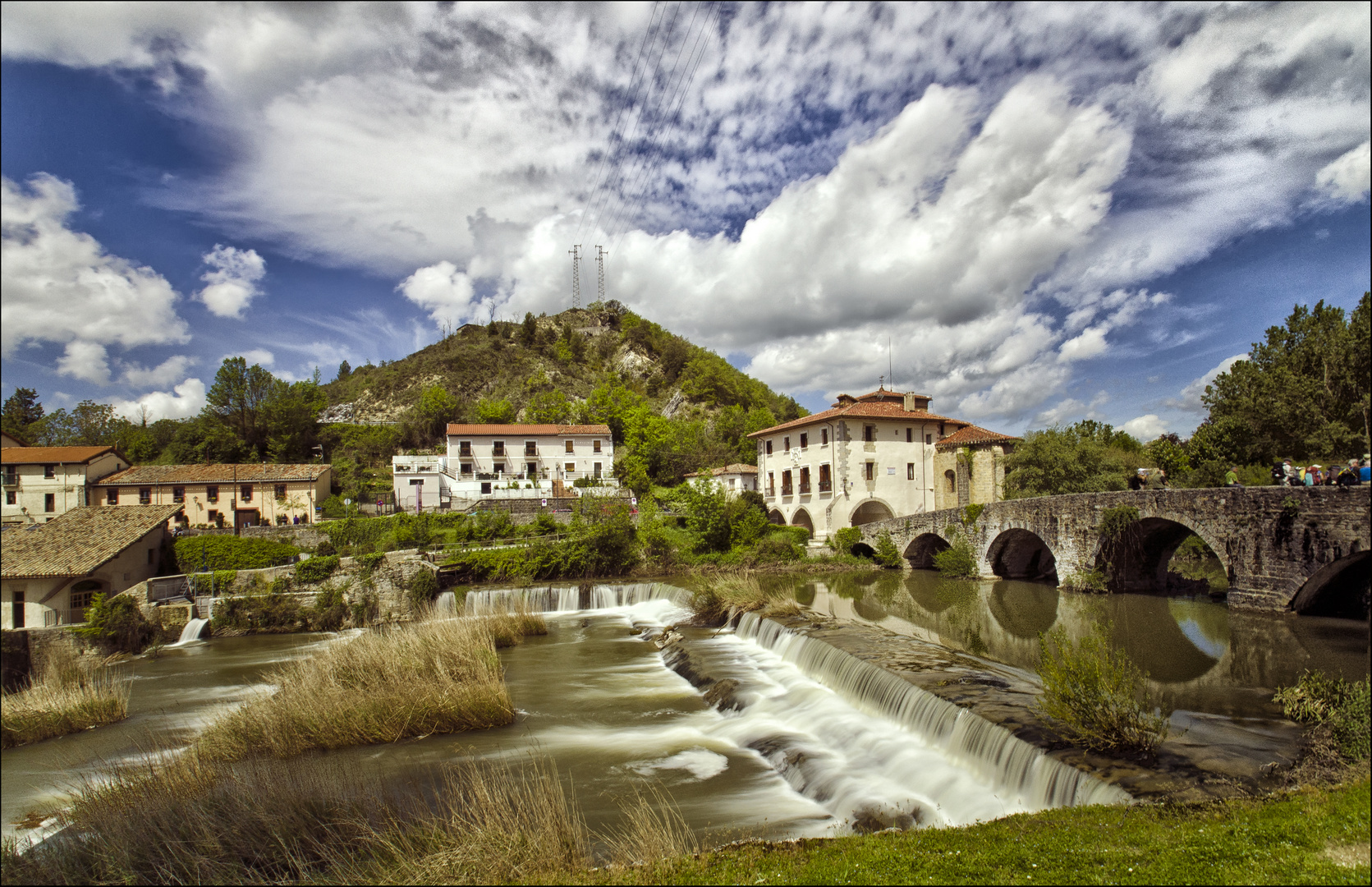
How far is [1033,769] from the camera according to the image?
8.26 m

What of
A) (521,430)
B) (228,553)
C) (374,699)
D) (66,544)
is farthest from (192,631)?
(521,430)

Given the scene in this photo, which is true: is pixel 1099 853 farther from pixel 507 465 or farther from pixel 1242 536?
pixel 507 465

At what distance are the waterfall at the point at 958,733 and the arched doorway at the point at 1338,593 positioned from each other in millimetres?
13155

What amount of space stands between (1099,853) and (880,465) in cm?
3474

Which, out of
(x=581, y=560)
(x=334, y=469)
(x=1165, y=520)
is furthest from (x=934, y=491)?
(x=334, y=469)

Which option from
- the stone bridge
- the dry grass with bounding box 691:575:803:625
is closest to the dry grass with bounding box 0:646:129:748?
the dry grass with bounding box 691:575:803:625

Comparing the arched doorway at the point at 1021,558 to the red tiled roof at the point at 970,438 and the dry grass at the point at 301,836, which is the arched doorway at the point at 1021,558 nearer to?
→ the red tiled roof at the point at 970,438

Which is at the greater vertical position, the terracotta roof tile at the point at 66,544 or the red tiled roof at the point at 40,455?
the red tiled roof at the point at 40,455

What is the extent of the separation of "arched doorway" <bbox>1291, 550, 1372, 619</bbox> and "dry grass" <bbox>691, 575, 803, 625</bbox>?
43.5 ft

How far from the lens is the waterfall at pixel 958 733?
7.75 metres

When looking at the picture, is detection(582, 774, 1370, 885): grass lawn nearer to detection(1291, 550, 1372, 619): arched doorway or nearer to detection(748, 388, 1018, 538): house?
detection(1291, 550, 1372, 619): arched doorway

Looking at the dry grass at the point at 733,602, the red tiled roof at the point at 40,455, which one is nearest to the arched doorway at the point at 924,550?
the dry grass at the point at 733,602

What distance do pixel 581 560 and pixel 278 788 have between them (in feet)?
91.2

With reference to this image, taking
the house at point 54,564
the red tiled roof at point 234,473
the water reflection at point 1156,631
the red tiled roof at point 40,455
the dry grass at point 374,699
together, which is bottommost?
the water reflection at point 1156,631
